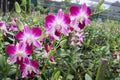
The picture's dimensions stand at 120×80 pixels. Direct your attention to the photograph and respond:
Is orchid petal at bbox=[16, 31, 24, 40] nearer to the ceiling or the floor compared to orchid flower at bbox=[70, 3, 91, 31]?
nearer to the floor

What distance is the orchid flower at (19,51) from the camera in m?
0.69

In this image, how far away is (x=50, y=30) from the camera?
0.71m

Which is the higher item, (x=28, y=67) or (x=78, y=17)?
(x=78, y=17)

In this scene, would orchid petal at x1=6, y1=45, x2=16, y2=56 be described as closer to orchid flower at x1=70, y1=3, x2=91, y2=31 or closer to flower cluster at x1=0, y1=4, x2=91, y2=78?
flower cluster at x1=0, y1=4, x2=91, y2=78

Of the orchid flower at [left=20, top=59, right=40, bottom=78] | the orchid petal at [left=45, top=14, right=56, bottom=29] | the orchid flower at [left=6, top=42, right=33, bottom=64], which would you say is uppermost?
the orchid petal at [left=45, top=14, right=56, bottom=29]

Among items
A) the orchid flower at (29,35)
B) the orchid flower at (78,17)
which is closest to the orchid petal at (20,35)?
the orchid flower at (29,35)

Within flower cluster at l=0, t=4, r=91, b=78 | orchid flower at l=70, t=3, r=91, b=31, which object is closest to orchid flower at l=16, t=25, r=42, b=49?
flower cluster at l=0, t=4, r=91, b=78

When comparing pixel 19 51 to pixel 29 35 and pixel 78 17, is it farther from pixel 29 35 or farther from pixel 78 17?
pixel 78 17

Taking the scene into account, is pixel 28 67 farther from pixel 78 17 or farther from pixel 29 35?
pixel 78 17

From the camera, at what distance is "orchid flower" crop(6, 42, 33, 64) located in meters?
0.69

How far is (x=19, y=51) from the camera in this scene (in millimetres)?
693

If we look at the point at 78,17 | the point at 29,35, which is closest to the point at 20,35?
the point at 29,35

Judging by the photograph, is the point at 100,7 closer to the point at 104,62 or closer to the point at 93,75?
the point at 93,75

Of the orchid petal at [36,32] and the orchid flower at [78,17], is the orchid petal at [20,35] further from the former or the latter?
the orchid flower at [78,17]
